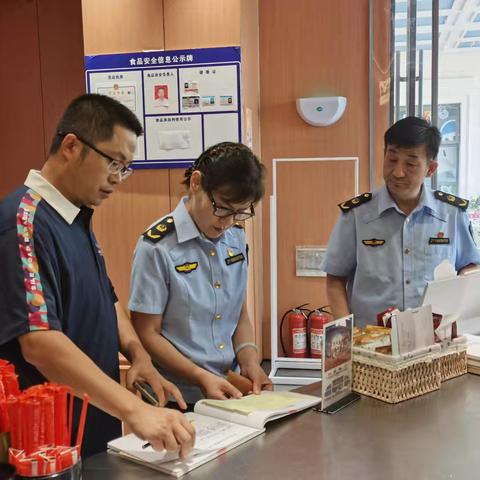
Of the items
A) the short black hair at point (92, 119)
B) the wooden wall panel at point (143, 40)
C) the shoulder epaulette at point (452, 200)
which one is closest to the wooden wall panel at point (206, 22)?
the wooden wall panel at point (143, 40)

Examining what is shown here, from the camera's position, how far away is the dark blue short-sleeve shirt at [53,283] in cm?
129

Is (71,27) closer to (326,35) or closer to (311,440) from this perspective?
(326,35)

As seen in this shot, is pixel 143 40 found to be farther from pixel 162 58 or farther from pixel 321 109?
pixel 321 109

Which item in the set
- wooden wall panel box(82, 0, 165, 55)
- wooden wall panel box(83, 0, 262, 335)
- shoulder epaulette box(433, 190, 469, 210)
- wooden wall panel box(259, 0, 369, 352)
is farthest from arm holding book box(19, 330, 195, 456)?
wooden wall panel box(259, 0, 369, 352)

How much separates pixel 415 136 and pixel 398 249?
0.44 meters

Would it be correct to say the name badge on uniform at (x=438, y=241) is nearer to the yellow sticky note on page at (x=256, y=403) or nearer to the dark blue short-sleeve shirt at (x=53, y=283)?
the yellow sticky note on page at (x=256, y=403)

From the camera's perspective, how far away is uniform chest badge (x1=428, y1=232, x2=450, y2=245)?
2234 mm

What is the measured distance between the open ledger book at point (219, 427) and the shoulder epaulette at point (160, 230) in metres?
0.53

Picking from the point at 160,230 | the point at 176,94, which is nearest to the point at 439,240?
the point at 160,230

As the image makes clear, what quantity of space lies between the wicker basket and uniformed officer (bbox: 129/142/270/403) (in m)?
0.30

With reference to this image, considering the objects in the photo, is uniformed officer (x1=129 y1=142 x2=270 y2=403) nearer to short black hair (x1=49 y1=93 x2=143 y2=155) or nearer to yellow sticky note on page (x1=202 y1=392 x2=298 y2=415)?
yellow sticky note on page (x1=202 y1=392 x2=298 y2=415)

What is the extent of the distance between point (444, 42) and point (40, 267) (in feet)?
10.6

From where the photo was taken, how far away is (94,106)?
149cm

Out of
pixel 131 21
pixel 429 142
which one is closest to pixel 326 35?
pixel 131 21
